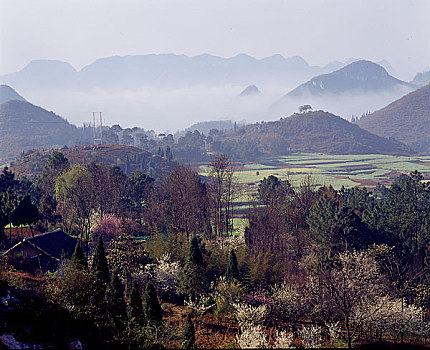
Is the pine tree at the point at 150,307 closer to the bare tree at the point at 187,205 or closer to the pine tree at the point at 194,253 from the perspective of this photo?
the pine tree at the point at 194,253

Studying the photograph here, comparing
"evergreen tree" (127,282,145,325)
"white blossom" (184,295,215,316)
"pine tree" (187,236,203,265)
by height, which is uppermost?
"pine tree" (187,236,203,265)

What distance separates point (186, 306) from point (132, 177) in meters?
36.7

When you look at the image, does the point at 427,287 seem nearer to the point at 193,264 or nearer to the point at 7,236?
the point at 193,264

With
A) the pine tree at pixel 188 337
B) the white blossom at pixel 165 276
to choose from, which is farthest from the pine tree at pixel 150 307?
the white blossom at pixel 165 276

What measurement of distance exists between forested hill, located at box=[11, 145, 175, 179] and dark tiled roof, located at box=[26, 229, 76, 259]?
225ft

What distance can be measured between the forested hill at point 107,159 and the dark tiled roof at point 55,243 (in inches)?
2697

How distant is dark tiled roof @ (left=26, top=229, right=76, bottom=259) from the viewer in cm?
4039

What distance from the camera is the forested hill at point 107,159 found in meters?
114

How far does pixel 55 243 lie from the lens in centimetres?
4216

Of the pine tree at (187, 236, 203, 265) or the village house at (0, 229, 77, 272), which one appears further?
the village house at (0, 229, 77, 272)

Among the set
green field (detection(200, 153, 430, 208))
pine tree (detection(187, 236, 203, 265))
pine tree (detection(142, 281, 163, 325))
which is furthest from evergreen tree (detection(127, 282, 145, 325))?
green field (detection(200, 153, 430, 208))

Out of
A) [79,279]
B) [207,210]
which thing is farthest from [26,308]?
[207,210]

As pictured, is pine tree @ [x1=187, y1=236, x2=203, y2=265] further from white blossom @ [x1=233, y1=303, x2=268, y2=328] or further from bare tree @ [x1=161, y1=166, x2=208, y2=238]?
bare tree @ [x1=161, y1=166, x2=208, y2=238]

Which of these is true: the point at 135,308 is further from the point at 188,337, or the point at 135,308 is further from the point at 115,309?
the point at 188,337
